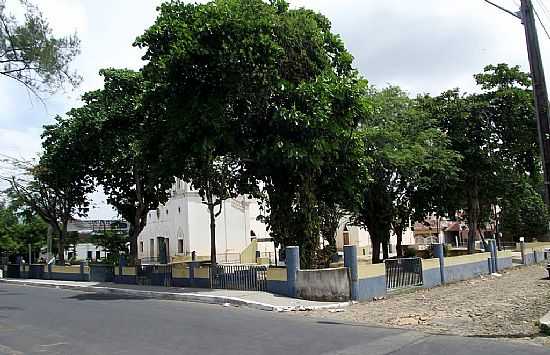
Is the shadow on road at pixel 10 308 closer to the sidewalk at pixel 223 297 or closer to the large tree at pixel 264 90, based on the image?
the sidewalk at pixel 223 297

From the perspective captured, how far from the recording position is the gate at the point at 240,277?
2039 centimetres

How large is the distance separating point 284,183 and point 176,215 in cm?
2965

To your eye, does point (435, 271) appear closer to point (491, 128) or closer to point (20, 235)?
point (491, 128)

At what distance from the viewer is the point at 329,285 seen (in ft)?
59.5

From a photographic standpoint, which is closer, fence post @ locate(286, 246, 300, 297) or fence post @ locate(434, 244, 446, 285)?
fence post @ locate(286, 246, 300, 297)

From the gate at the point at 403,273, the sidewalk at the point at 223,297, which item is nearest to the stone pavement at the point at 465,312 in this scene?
the gate at the point at 403,273

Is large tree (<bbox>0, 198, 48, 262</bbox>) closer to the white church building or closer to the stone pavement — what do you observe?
the white church building

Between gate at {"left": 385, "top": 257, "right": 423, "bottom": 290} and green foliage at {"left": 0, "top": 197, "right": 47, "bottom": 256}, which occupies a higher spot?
green foliage at {"left": 0, "top": 197, "right": 47, "bottom": 256}

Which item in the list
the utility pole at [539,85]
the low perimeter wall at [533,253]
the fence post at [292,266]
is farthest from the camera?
the low perimeter wall at [533,253]

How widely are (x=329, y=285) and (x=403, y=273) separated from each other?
431cm

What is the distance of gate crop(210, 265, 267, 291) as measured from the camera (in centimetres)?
2039

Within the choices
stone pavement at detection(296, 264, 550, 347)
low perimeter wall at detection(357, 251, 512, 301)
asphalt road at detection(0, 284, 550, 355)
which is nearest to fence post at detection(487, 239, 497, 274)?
low perimeter wall at detection(357, 251, 512, 301)

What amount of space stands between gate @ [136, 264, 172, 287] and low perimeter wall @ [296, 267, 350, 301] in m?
8.45

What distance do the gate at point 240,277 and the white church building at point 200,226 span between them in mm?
25325
